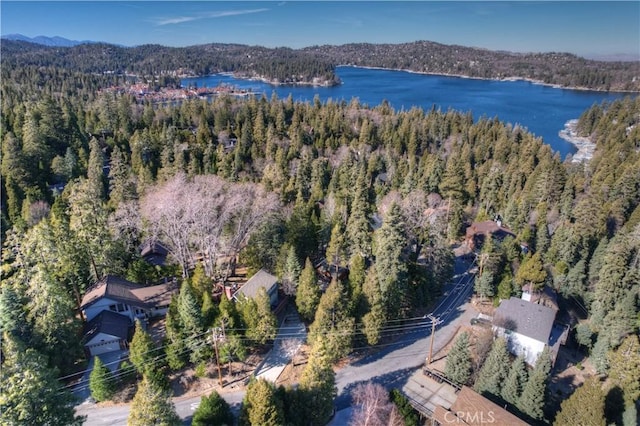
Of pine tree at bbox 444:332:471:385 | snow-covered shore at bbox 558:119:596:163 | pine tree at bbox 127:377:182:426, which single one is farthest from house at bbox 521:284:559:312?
snow-covered shore at bbox 558:119:596:163

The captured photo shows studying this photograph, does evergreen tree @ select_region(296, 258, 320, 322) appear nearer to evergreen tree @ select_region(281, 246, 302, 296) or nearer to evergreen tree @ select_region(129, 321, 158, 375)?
evergreen tree @ select_region(281, 246, 302, 296)

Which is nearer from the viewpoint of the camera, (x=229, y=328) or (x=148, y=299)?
(x=229, y=328)

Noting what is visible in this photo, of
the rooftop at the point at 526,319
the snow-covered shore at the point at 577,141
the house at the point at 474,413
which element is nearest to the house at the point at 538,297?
the rooftop at the point at 526,319

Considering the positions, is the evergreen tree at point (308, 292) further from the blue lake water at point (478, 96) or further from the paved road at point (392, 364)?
the blue lake water at point (478, 96)

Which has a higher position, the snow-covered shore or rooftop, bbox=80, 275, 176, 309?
the snow-covered shore

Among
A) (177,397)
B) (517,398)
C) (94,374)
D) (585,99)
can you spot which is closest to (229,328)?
(177,397)

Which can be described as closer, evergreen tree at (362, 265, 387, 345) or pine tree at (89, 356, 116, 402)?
pine tree at (89, 356, 116, 402)

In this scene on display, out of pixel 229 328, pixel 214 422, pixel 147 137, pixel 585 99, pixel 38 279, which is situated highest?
pixel 585 99

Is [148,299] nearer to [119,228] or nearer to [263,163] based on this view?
[119,228]
